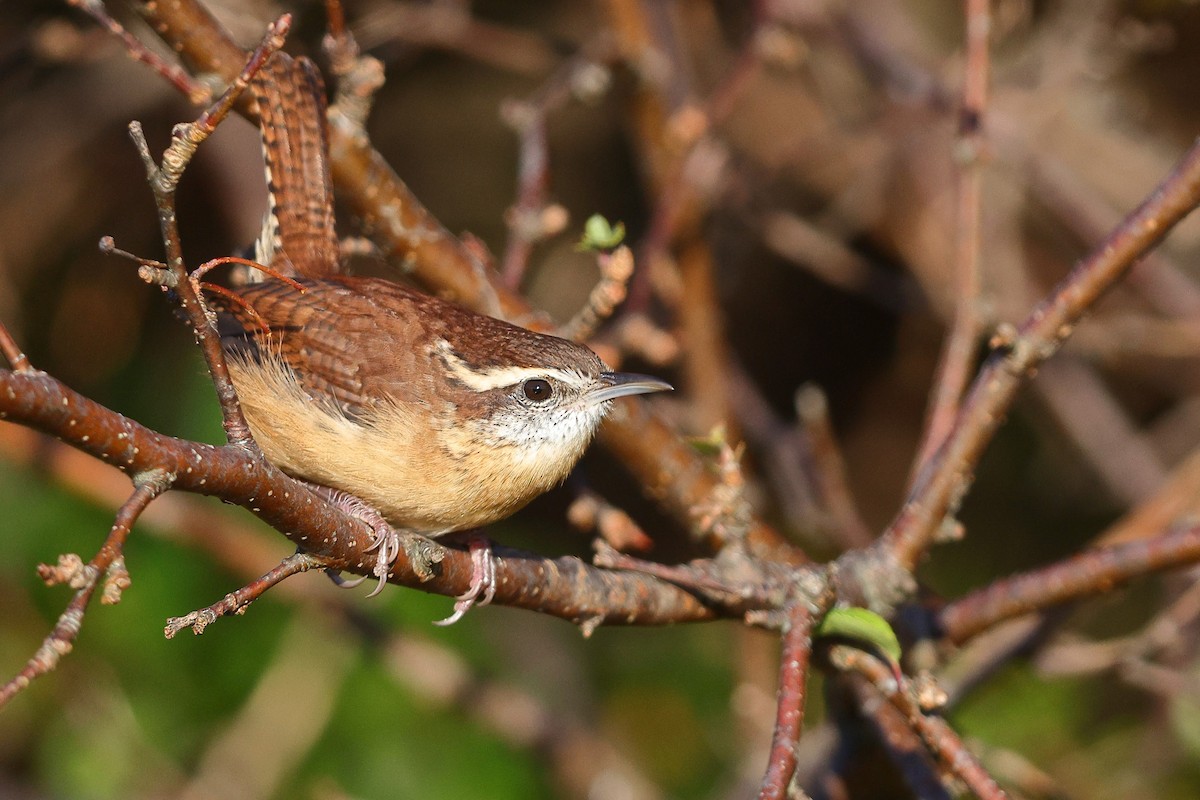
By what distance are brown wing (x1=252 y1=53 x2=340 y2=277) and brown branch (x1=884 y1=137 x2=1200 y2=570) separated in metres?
1.59

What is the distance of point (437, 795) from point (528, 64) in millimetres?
2811

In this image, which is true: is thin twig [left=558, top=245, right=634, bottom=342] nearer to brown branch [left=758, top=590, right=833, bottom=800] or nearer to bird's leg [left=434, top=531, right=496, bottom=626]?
bird's leg [left=434, top=531, right=496, bottom=626]

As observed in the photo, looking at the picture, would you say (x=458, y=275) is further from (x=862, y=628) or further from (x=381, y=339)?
(x=862, y=628)

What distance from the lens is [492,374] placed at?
9.14 ft

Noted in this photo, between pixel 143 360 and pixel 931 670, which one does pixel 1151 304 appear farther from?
pixel 143 360

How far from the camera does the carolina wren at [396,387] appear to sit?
101 inches

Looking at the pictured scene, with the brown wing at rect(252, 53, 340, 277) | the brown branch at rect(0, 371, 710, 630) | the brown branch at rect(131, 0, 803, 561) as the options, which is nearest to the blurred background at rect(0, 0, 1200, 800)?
the brown branch at rect(131, 0, 803, 561)

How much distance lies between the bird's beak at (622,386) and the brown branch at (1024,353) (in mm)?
625

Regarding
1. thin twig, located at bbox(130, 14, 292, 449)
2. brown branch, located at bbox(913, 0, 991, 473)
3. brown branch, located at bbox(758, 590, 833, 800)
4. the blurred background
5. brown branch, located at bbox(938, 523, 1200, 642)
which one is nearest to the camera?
thin twig, located at bbox(130, 14, 292, 449)

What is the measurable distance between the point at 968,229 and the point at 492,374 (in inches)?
49.3

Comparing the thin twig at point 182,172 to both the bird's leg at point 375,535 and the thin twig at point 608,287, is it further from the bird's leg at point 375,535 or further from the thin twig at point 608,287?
the thin twig at point 608,287

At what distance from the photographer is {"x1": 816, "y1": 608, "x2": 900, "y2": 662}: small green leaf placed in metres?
2.10

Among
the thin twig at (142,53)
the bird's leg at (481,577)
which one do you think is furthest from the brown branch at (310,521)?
the thin twig at (142,53)

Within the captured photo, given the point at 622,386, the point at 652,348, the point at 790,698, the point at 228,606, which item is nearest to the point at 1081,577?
the point at 790,698
